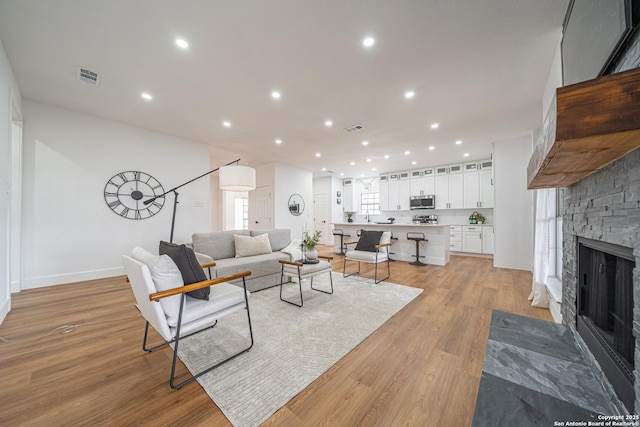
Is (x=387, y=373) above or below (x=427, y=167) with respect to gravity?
below

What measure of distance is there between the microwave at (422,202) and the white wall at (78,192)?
22.6 feet

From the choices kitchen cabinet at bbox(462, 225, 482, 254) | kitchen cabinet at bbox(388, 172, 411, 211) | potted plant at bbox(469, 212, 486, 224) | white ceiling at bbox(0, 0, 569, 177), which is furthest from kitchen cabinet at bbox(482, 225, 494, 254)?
white ceiling at bbox(0, 0, 569, 177)

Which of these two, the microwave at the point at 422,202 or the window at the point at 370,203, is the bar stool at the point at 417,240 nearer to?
the microwave at the point at 422,202

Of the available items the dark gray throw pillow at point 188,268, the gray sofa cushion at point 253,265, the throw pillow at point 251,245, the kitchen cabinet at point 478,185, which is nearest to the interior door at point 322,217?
the kitchen cabinet at point 478,185

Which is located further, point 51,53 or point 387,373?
point 51,53

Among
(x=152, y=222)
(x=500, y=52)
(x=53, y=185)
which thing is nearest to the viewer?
(x=500, y=52)

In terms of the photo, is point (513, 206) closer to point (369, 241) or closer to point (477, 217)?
point (477, 217)

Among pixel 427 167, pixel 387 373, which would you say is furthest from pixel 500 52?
pixel 427 167

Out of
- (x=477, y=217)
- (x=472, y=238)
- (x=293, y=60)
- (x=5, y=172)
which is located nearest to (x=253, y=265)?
(x=293, y=60)

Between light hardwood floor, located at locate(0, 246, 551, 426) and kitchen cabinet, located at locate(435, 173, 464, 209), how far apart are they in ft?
15.0

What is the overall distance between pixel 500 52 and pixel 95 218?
20.5ft

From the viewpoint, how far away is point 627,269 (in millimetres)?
1133

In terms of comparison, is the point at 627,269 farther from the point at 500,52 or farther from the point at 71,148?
the point at 71,148

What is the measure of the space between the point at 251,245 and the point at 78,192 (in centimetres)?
307
